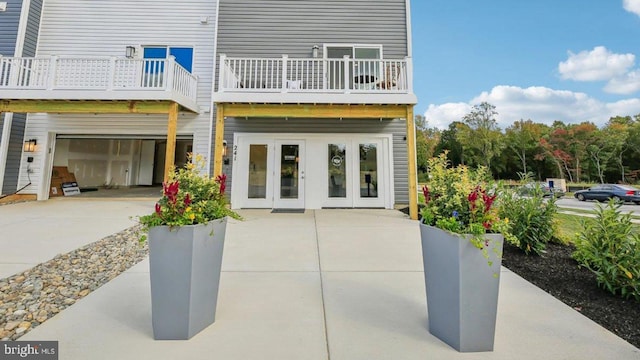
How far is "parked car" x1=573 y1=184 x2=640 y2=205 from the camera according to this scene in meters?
14.8

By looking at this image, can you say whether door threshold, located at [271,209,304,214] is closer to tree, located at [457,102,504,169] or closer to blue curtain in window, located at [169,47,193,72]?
blue curtain in window, located at [169,47,193,72]

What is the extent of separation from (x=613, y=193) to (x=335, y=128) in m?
19.0

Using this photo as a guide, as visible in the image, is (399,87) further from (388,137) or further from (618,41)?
(618,41)

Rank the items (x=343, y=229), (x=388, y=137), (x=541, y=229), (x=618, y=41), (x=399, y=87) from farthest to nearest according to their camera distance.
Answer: (x=618, y=41) < (x=388, y=137) < (x=399, y=87) < (x=343, y=229) < (x=541, y=229)

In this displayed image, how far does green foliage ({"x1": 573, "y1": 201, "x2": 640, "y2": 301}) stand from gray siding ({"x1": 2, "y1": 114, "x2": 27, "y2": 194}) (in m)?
13.4

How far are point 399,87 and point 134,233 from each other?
22.1 ft

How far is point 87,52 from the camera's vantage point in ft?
27.5

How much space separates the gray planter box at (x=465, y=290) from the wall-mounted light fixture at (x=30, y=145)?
1167 centimetres

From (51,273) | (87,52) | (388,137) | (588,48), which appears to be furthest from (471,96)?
(51,273)

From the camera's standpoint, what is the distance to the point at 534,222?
3.70 metres

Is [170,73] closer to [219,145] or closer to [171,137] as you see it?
[171,137]

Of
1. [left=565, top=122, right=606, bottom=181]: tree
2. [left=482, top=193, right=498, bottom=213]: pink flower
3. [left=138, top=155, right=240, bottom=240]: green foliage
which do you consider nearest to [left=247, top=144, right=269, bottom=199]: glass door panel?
[left=138, top=155, right=240, bottom=240]: green foliage

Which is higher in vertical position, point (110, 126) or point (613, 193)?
point (110, 126)

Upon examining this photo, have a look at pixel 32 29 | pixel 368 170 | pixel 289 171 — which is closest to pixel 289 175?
pixel 289 171
